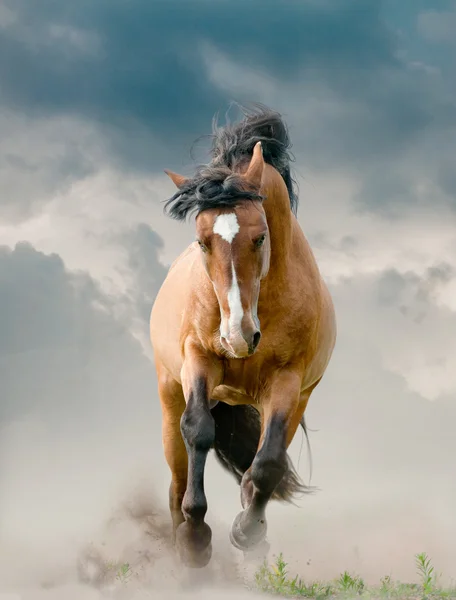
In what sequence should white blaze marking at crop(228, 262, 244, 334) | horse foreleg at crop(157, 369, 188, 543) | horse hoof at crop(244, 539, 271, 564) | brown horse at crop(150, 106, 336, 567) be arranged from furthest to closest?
horse foreleg at crop(157, 369, 188, 543)
horse hoof at crop(244, 539, 271, 564)
brown horse at crop(150, 106, 336, 567)
white blaze marking at crop(228, 262, 244, 334)

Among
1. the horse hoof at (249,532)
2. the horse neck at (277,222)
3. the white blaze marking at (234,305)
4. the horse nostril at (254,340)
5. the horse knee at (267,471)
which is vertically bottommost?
the horse hoof at (249,532)

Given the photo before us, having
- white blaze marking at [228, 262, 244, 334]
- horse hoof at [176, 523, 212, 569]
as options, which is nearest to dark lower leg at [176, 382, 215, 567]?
horse hoof at [176, 523, 212, 569]

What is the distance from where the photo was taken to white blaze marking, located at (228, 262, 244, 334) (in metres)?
6.48

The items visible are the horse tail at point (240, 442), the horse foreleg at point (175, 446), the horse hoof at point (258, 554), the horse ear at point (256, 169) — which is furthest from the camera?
the horse tail at point (240, 442)

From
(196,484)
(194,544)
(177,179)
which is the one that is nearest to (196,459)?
(196,484)

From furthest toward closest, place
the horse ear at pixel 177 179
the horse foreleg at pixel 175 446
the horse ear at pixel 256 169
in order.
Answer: the horse foreleg at pixel 175 446 < the horse ear at pixel 177 179 < the horse ear at pixel 256 169

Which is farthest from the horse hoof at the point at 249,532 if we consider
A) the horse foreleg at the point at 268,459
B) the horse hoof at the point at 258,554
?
the horse hoof at the point at 258,554

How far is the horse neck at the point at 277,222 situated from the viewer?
729 centimetres

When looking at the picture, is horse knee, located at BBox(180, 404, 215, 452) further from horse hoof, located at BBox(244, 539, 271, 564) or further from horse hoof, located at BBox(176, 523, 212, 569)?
horse hoof, located at BBox(244, 539, 271, 564)

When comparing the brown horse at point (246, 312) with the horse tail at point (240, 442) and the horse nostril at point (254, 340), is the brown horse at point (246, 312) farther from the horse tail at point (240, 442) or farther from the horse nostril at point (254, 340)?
the horse tail at point (240, 442)

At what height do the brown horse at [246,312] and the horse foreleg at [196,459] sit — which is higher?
the brown horse at [246,312]

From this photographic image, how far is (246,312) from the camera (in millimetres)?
6516

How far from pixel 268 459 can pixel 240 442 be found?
280 cm

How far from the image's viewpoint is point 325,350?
27.7 feet
